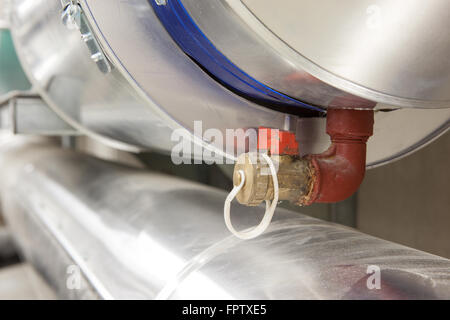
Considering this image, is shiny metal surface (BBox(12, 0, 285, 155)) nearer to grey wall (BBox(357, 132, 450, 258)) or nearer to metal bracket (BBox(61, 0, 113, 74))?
metal bracket (BBox(61, 0, 113, 74))

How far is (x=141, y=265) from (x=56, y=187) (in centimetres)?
51

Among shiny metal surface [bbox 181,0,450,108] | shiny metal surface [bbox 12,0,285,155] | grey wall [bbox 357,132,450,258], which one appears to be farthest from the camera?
grey wall [bbox 357,132,450,258]

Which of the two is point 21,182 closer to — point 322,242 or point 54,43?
point 54,43

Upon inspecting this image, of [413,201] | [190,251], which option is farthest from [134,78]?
[413,201]

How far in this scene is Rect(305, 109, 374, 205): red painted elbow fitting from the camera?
1.54 ft

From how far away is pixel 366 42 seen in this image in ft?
1.20

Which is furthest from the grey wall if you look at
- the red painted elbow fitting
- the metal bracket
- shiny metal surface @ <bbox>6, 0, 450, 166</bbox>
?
the metal bracket

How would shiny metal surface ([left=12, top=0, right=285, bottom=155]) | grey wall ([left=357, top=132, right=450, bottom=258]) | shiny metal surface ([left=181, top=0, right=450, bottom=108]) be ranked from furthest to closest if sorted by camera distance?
grey wall ([left=357, top=132, right=450, bottom=258]), shiny metal surface ([left=12, top=0, right=285, bottom=155]), shiny metal surface ([left=181, top=0, right=450, bottom=108])

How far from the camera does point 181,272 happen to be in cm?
46

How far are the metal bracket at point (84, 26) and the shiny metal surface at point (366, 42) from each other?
156 millimetres

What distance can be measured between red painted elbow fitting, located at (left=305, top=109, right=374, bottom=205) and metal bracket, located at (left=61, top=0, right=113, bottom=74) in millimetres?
252

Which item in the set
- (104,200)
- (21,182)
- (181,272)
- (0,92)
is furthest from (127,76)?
(0,92)

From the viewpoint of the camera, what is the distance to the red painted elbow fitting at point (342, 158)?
1.54 ft

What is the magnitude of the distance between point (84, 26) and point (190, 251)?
0.28 metres
